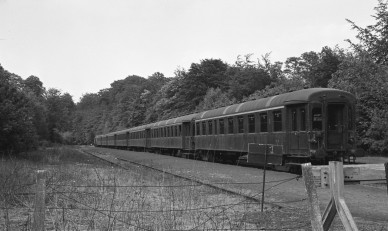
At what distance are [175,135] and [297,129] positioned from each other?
1882 centimetres

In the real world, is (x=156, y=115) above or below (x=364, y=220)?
above

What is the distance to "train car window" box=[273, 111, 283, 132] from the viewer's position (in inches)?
691

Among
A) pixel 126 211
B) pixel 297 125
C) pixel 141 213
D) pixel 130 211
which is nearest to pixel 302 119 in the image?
pixel 297 125

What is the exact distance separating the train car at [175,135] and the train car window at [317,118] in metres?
14.6

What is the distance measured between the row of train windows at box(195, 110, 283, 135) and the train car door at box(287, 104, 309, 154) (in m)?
0.67

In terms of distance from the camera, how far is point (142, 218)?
24.9ft

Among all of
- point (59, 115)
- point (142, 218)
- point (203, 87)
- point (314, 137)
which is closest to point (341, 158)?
point (314, 137)

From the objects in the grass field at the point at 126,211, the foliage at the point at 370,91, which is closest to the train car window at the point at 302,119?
the foliage at the point at 370,91

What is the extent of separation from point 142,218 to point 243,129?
1394 cm

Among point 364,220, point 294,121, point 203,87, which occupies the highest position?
point 203,87

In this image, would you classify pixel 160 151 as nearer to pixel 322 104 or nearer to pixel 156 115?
pixel 322 104

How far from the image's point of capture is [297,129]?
1647cm

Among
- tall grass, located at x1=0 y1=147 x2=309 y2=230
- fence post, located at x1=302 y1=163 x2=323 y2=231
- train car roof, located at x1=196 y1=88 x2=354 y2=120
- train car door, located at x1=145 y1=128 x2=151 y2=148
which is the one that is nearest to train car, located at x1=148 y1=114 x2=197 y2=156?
train car door, located at x1=145 y1=128 x2=151 y2=148

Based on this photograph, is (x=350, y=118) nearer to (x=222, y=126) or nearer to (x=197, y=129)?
(x=222, y=126)
